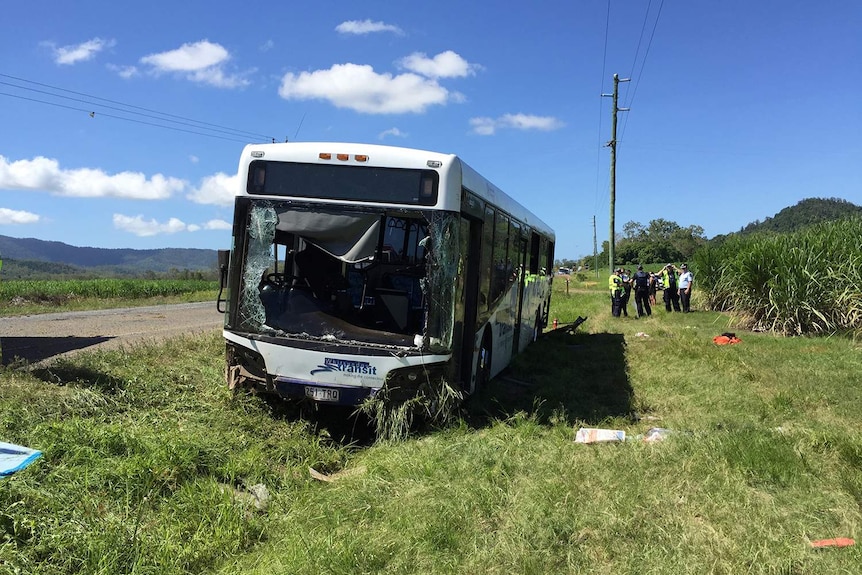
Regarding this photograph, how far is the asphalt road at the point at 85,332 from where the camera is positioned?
1071cm

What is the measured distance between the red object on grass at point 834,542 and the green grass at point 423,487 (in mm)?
62

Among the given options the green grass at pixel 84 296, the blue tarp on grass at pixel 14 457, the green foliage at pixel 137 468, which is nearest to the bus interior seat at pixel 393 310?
the green foliage at pixel 137 468

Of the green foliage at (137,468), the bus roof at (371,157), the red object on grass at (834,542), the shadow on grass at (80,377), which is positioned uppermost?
the bus roof at (371,157)

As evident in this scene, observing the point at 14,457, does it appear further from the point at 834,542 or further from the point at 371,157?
the point at 834,542

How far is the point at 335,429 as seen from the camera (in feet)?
23.9

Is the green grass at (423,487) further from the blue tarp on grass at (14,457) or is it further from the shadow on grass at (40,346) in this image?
the shadow on grass at (40,346)

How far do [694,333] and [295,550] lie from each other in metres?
13.8

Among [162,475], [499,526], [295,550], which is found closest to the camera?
[295,550]

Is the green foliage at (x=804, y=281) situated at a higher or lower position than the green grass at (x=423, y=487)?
higher

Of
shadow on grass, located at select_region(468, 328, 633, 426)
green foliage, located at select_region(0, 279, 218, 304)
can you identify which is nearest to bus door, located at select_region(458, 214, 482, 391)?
shadow on grass, located at select_region(468, 328, 633, 426)

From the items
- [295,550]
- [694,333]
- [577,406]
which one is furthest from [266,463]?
A: [694,333]

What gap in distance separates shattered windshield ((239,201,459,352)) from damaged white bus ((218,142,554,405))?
0.05 feet

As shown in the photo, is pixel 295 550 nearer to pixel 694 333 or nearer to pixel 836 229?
pixel 694 333

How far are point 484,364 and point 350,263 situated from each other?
88.4 inches
